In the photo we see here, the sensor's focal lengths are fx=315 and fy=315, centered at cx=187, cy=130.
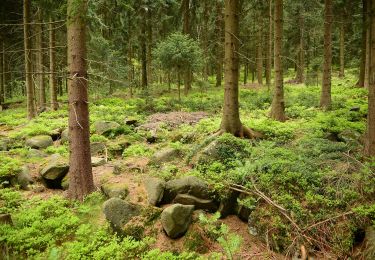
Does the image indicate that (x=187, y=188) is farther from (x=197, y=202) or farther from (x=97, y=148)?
(x=97, y=148)

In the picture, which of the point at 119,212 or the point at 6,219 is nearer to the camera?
the point at 6,219

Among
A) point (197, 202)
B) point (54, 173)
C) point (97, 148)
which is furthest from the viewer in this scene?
point (97, 148)

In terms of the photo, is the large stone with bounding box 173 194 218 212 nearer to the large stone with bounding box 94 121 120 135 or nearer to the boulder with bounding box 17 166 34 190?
the boulder with bounding box 17 166 34 190

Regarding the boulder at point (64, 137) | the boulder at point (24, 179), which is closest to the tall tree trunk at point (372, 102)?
the boulder at point (24, 179)

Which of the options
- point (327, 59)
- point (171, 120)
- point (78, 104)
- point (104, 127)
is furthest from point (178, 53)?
point (78, 104)

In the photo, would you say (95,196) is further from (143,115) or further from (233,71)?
(143,115)

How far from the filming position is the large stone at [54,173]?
8.50m

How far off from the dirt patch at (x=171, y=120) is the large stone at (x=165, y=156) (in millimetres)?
3167

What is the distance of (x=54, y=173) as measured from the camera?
335 inches

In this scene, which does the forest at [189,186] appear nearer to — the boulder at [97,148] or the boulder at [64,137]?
the boulder at [97,148]

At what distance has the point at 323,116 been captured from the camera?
39.9 feet

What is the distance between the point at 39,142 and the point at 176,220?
7082mm

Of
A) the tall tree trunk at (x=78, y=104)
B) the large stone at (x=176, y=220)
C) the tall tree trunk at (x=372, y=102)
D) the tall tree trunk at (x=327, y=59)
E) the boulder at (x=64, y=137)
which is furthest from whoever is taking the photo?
the tall tree trunk at (x=327, y=59)

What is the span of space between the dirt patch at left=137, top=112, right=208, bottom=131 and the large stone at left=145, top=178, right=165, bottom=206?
192 inches
